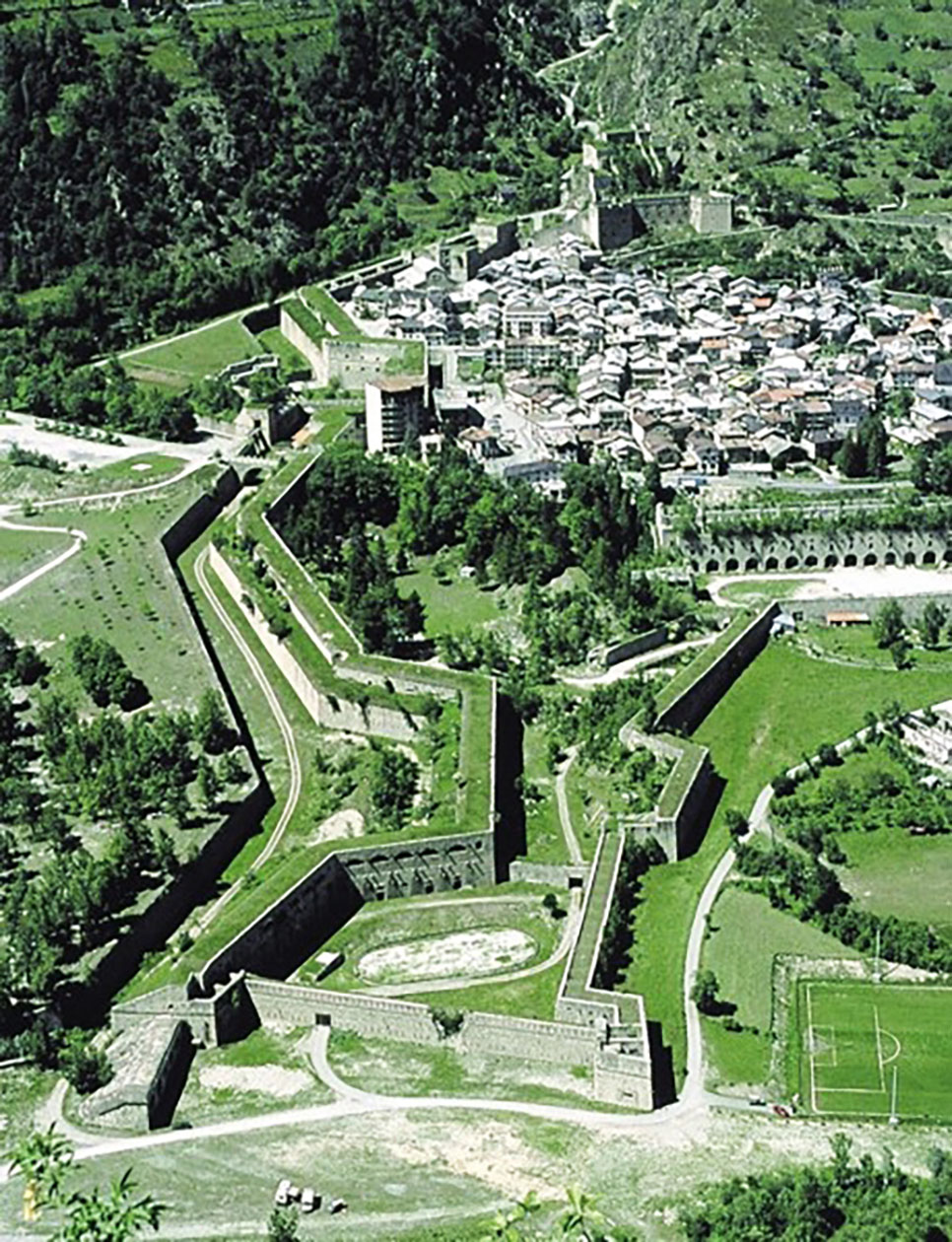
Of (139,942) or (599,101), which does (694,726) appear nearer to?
(139,942)

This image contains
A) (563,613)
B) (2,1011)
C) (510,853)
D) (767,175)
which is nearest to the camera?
(2,1011)

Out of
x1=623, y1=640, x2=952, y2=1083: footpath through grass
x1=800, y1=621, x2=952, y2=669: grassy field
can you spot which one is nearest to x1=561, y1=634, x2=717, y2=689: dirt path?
x1=623, y1=640, x2=952, y2=1083: footpath through grass

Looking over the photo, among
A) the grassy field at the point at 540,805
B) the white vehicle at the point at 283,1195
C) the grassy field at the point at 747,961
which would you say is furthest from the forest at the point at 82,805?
the grassy field at the point at 747,961

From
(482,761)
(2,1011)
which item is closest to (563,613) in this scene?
(482,761)

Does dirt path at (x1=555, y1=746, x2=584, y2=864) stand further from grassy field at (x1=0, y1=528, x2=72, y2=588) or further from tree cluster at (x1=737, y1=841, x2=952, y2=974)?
grassy field at (x1=0, y1=528, x2=72, y2=588)

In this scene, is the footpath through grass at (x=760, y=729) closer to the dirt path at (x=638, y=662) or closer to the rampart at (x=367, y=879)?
the dirt path at (x=638, y=662)

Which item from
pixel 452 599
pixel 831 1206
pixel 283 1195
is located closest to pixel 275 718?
pixel 452 599
